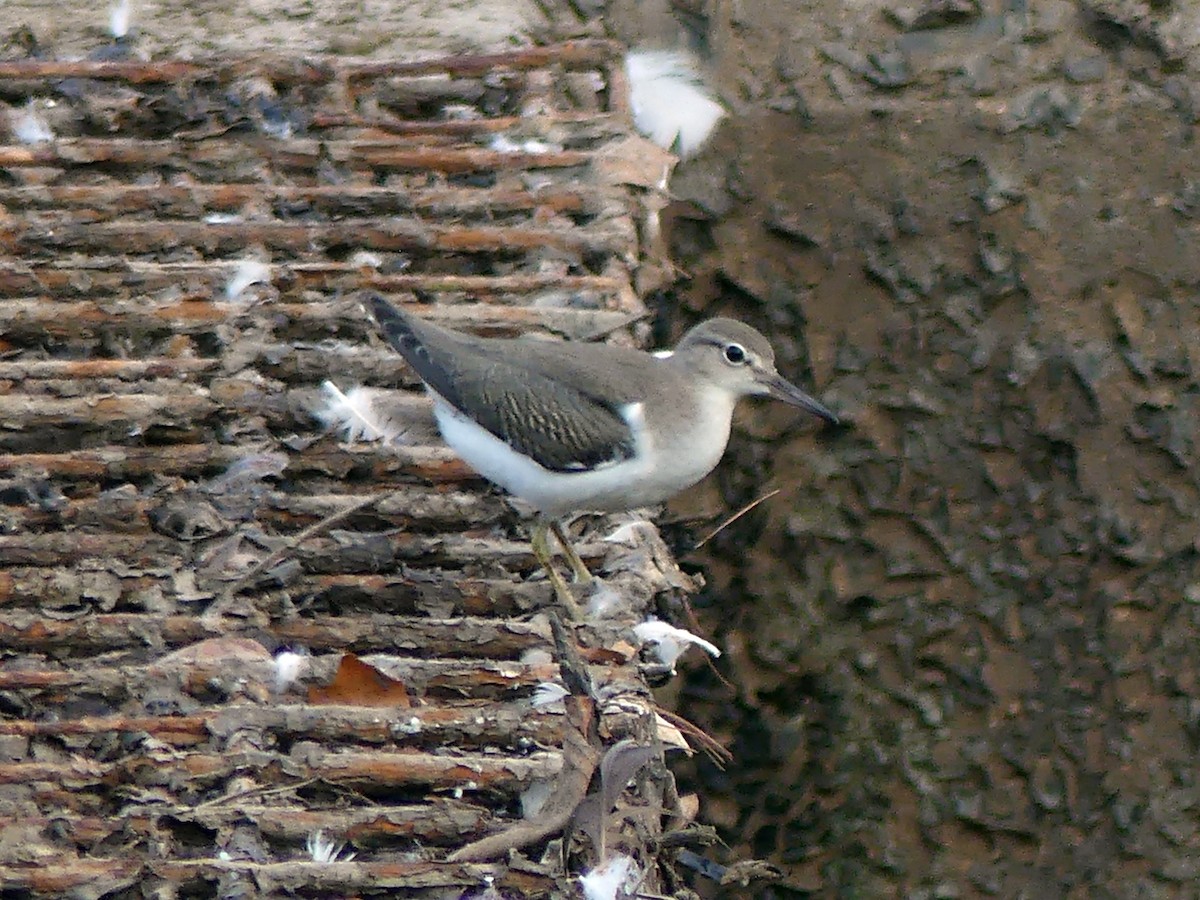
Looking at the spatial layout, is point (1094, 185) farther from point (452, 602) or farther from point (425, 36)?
point (452, 602)

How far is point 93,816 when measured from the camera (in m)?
2.36

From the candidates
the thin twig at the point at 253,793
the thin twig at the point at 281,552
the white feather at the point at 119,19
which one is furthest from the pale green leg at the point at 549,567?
the white feather at the point at 119,19

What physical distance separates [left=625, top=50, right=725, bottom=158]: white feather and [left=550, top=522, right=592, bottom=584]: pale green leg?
147cm

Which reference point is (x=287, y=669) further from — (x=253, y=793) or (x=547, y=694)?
(x=547, y=694)

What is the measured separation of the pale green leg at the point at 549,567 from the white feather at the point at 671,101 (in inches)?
60.4

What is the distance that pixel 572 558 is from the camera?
10.4 feet

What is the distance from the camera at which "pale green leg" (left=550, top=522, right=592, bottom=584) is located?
3.09 meters

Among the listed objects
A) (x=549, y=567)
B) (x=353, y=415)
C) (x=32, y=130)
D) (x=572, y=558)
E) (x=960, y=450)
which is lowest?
(x=960, y=450)

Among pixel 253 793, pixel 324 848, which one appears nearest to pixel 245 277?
pixel 253 793

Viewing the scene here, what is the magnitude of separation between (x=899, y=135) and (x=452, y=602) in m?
2.25

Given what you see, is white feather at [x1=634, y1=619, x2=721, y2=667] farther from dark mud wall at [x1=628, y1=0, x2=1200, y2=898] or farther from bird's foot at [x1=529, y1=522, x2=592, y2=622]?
dark mud wall at [x1=628, y1=0, x2=1200, y2=898]

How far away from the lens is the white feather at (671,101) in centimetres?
433

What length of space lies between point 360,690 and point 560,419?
2.86ft

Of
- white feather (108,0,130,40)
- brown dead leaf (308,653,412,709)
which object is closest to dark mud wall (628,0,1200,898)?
white feather (108,0,130,40)
